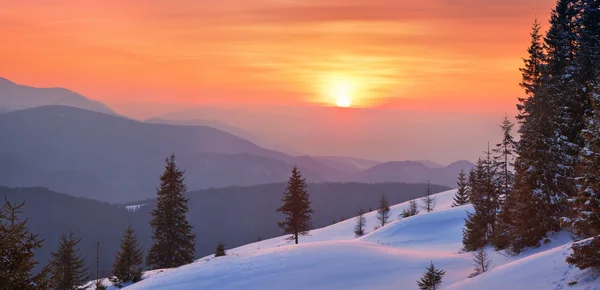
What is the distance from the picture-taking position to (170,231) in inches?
1548

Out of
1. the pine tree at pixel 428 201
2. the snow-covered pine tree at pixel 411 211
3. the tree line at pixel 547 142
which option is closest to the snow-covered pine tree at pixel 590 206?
the tree line at pixel 547 142

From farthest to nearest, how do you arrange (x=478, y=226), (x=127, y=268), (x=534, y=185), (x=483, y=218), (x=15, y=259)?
1. (x=127, y=268)
2. (x=483, y=218)
3. (x=478, y=226)
4. (x=534, y=185)
5. (x=15, y=259)

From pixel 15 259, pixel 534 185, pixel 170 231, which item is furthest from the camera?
pixel 170 231

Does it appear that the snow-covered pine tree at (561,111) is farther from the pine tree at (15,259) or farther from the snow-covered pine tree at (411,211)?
the snow-covered pine tree at (411,211)

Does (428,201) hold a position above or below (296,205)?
above

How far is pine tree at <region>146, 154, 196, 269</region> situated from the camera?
38.9m

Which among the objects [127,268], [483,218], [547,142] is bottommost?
[127,268]

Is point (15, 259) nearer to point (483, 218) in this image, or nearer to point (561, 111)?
point (561, 111)

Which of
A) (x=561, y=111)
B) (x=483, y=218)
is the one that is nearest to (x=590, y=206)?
(x=561, y=111)

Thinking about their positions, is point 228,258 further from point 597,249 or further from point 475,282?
point 597,249

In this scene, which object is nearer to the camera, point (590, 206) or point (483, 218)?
point (590, 206)

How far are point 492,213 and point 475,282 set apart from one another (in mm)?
14056

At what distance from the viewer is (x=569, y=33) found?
28297 mm

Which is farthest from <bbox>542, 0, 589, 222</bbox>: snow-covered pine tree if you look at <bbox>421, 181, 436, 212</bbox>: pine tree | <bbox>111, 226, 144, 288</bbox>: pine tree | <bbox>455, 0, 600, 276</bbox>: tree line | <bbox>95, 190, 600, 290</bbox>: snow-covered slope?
<bbox>421, 181, 436, 212</bbox>: pine tree
